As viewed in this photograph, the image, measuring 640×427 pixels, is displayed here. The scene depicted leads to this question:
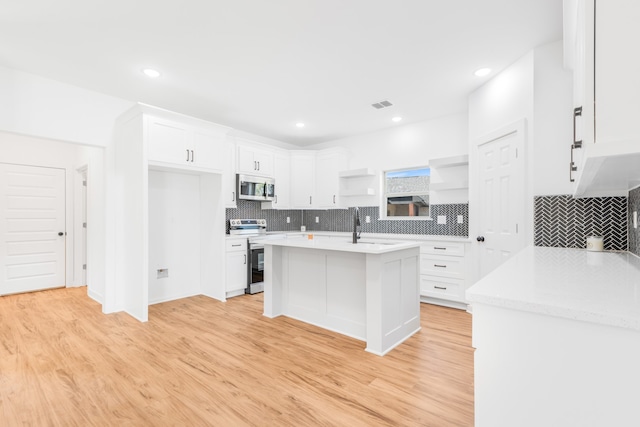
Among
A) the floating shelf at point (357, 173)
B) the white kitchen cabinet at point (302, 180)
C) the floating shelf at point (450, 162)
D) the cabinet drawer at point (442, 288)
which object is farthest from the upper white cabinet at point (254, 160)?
the cabinet drawer at point (442, 288)

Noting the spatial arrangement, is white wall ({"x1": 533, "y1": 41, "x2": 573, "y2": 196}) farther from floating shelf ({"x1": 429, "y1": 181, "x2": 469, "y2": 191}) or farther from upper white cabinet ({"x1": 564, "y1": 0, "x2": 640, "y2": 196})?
upper white cabinet ({"x1": 564, "y1": 0, "x2": 640, "y2": 196})

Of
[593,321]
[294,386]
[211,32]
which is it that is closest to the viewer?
[593,321]

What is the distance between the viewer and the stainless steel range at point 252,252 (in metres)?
4.75

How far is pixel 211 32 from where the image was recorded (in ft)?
8.34

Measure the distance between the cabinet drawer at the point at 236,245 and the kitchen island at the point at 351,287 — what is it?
3.98 ft

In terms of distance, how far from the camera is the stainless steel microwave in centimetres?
485

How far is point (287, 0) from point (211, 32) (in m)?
0.78

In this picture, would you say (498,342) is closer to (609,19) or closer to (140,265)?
(609,19)

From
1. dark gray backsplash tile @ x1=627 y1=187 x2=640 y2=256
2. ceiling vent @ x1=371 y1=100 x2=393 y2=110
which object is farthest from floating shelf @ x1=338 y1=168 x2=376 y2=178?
dark gray backsplash tile @ x1=627 y1=187 x2=640 y2=256

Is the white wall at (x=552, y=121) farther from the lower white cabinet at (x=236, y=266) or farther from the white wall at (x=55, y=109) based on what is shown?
the white wall at (x=55, y=109)

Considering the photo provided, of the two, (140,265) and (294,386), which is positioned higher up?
(140,265)

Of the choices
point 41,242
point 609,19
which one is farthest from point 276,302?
point 41,242

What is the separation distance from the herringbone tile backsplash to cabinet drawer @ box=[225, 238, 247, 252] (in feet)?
12.4

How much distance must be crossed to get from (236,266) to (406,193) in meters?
3.08
